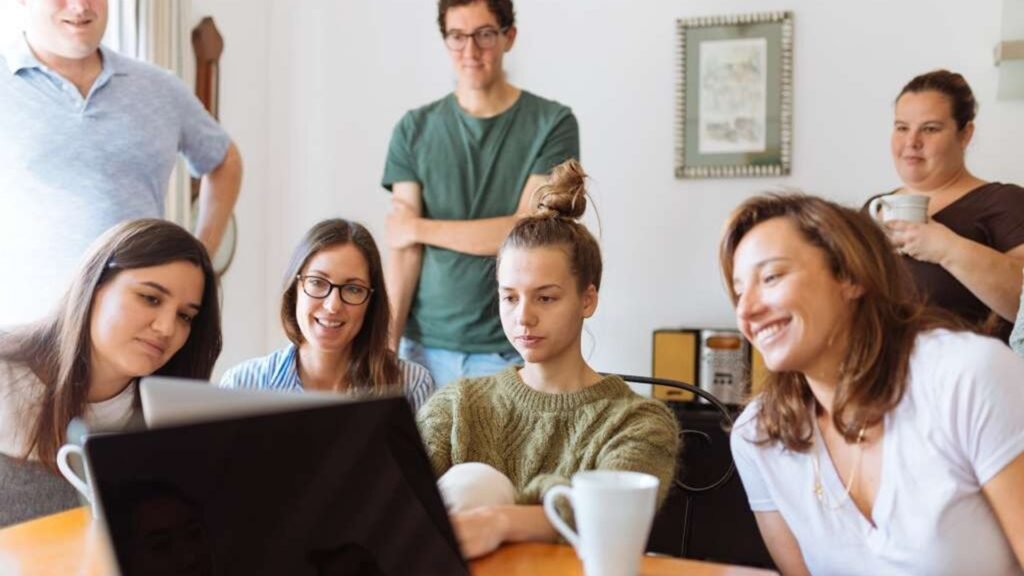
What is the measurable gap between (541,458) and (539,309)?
0.27 meters

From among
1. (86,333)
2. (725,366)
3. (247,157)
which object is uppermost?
(247,157)

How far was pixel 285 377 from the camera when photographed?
78.7 inches

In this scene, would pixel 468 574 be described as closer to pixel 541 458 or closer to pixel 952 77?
pixel 541 458

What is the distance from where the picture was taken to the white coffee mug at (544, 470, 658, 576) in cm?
91

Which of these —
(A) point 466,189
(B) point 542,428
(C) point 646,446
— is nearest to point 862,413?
(C) point 646,446

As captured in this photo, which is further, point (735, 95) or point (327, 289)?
point (735, 95)

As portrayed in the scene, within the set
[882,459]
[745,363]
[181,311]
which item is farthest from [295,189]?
[882,459]

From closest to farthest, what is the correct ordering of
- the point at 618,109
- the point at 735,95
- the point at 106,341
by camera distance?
the point at 106,341
the point at 735,95
the point at 618,109

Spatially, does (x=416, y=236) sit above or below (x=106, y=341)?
above

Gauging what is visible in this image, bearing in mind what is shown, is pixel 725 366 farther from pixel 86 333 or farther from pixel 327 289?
pixel 86 333

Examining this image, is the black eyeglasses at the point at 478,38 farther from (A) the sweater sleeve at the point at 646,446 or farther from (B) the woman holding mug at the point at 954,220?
(A) the sweater sleeve at the point at 646,446

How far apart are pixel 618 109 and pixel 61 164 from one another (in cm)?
197

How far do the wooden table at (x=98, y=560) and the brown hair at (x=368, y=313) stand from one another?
32.8 inches

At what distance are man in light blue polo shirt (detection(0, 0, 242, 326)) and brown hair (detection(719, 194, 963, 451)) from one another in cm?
156
